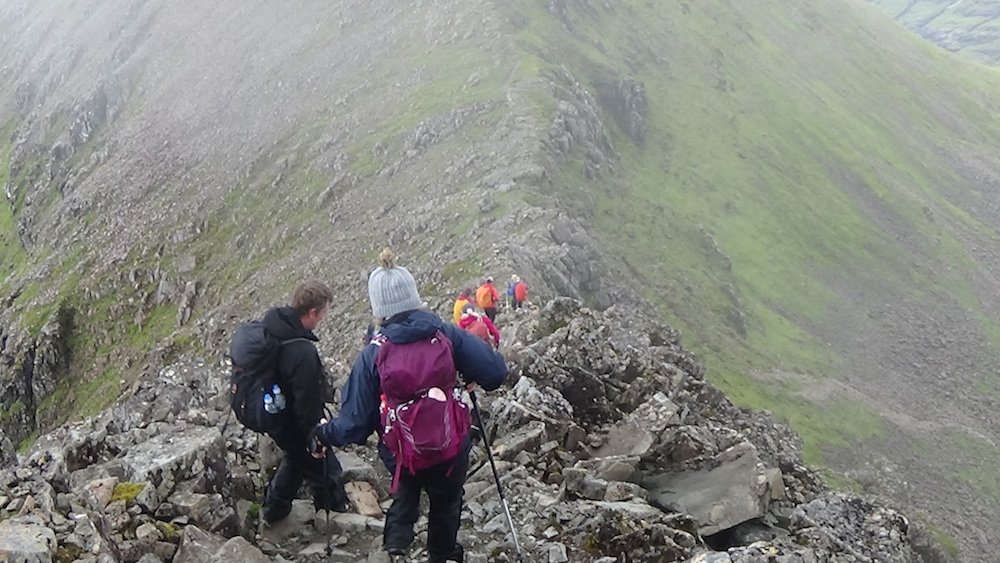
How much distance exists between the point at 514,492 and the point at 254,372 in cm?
517

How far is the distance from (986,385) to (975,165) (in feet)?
208

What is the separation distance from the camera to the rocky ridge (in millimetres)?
10305

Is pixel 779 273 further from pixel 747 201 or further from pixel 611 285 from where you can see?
pixel 611 285

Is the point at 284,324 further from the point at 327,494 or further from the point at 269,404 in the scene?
the point at 327,494

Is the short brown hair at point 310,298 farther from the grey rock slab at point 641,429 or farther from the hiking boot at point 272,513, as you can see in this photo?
the grey rock slab at point 641,429

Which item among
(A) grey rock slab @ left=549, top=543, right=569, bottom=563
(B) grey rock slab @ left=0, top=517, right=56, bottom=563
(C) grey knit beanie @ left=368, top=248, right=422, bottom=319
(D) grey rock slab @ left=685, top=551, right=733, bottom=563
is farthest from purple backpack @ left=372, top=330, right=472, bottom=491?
(D) grey rock slab @ left=685, top=551, right=733, bottom=563

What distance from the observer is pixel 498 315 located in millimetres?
29094

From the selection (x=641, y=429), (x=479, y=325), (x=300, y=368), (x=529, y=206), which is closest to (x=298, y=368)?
(x=300, y=368)

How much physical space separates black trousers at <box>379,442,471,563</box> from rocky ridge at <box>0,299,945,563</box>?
1056mm

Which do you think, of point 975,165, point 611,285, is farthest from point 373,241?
point 975,165

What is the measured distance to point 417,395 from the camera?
9.69 meters

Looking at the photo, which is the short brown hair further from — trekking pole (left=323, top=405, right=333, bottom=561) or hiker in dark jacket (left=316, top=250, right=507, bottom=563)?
trekking pole (left=323, top=405, right=333, bottom=561)

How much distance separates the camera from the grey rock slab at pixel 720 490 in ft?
46.1

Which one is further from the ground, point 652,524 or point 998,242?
point 652,524
